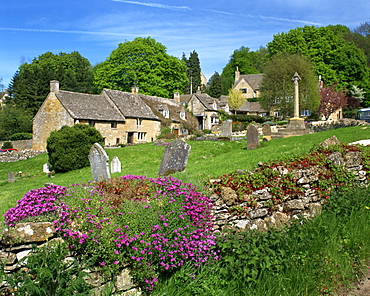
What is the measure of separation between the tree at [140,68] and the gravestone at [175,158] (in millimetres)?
44216

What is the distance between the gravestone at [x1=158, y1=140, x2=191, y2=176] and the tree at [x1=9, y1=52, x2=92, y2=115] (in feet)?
169

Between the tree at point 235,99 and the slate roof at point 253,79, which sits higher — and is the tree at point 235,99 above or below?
below

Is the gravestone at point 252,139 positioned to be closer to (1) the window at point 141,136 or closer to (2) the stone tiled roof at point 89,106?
(2) the stone tiled roof at point 89,106

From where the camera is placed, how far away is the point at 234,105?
67.6 metres

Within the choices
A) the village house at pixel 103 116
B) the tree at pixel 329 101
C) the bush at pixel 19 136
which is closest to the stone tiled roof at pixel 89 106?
the village house at pixel 103 116

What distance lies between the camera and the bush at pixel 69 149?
22156 mm

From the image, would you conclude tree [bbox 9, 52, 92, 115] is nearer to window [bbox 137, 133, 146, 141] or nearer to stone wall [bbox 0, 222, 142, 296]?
window [bbox 137, 133, 146, 141]

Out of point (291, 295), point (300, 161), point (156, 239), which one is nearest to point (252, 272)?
point (291, 295)

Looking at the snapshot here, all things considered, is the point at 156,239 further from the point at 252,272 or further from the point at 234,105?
the point at 234,105

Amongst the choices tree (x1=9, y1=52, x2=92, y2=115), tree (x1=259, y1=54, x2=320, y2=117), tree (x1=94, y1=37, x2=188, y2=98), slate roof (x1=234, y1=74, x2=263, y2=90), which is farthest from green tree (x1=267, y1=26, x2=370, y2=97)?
tree (x1=9, y1=52, x2=92, y2=115)

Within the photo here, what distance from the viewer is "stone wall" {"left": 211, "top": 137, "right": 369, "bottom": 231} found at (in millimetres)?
7074

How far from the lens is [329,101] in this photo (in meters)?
54.1

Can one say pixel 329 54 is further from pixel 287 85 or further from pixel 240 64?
pixel 240 64

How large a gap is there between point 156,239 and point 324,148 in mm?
6576
